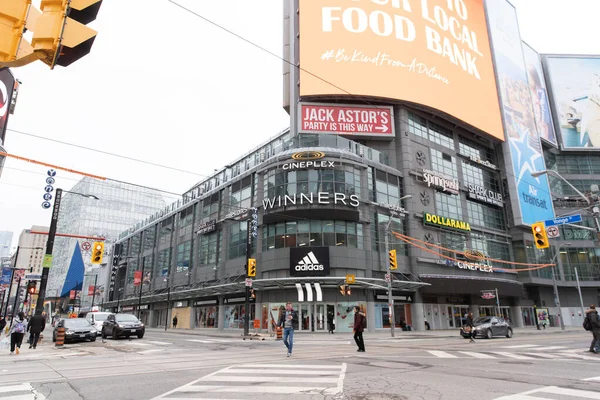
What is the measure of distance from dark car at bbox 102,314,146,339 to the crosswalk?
53.3 feet

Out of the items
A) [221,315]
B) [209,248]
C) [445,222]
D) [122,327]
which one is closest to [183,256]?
[209,248]

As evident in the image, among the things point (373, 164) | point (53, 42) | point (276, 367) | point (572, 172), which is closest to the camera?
point (53, 42)

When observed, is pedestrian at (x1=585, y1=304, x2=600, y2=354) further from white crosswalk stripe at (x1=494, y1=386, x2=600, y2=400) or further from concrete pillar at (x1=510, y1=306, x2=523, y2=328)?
concrete pillar at (x1=510, y1=306, x2=523, y2=328)

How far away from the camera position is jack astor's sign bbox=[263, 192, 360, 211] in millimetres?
34656

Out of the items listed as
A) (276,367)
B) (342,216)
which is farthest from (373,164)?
(276,367)

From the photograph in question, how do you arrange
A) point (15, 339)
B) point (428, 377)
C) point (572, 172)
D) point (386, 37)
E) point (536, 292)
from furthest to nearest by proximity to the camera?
point (572, 172), point (536, 292), point (386, 37), point (15, 339), point (428, 377)

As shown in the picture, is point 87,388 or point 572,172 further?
point 572,172

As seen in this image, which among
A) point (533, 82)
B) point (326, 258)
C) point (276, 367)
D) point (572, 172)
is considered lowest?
point (276, 367)

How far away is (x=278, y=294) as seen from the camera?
3541cm

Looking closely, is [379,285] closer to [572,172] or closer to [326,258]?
[326,258]

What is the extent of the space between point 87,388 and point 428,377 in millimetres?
7205

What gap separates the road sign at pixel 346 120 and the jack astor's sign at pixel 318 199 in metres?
9.30

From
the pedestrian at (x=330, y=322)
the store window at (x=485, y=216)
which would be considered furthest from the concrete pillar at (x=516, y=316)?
the pedestrian at (x=330, y=322)

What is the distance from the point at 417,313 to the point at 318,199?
16078 millimetres
